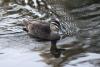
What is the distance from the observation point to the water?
34.9 ft

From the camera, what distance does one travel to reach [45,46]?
1195cm

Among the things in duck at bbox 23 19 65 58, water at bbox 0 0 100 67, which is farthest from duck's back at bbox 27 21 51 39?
water at bbox 0 0 100 67

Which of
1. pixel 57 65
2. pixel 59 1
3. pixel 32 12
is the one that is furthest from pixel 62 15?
pixel 57 65

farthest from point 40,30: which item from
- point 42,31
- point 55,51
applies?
point 55,51

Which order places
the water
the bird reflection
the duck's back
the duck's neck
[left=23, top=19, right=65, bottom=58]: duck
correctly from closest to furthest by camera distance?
1. the water
2. the bird reflection
3. the duck's neck
4. [left=23, top=19, right=65, bottom=58]: duck
5. the duck's back

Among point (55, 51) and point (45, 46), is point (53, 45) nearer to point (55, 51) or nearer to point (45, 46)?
point (45, 46)

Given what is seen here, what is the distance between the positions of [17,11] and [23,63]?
4.80 m

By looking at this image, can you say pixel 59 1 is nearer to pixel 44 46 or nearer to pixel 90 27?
pixel 90 27

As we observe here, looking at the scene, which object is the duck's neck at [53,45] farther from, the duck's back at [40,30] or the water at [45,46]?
the duck's back at [40,30]

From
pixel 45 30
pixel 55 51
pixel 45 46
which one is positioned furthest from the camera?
pixel 45 30

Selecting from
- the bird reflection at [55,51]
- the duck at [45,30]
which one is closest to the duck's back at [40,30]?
the duck at [45,30]

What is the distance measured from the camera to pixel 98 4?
52.0 ft

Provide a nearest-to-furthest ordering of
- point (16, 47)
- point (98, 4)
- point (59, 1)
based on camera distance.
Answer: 1. point (16, 47)
2. point (98, 4)
3. point (59, 1)

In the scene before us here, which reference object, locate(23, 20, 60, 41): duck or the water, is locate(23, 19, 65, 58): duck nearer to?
locate(23, 20, 60, 41): duck
